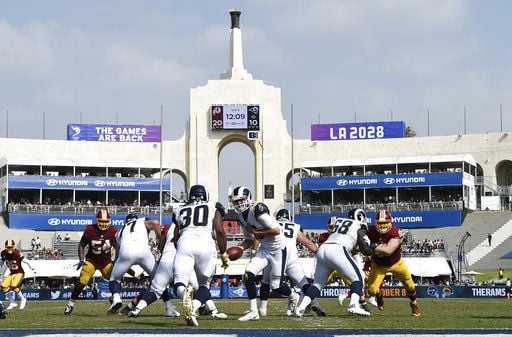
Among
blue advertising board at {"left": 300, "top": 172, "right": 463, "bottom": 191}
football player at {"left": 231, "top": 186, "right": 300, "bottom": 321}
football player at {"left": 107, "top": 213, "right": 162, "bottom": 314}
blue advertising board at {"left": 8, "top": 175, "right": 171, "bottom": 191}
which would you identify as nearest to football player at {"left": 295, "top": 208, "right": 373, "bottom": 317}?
football player at {"left": 231, "top": 186, "right": 300, "bottom": 321}

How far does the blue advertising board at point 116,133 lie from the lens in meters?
83.5

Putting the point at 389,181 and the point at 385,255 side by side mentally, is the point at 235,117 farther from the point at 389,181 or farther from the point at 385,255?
the point at 385,255

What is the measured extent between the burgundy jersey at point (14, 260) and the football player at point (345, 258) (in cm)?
1187

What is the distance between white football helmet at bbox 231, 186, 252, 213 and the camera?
60.8 ft

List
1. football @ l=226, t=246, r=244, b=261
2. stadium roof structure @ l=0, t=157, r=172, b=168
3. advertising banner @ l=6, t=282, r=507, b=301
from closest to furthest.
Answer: football @ l=226, t=246, r=244, b=261, advertising banner @ l=6, t=282, r=507, b=301, stadium roof structure @ l=0, t=157, r=172, b=168

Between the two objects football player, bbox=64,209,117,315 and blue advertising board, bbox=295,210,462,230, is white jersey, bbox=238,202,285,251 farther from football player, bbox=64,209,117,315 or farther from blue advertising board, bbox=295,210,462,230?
blue advertising board, bbox=295,210,462,230

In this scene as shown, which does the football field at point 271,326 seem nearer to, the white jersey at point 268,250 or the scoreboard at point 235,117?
the white jersey at point 268,250

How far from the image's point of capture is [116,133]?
8412 cm

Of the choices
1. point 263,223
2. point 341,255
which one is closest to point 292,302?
point 341,255

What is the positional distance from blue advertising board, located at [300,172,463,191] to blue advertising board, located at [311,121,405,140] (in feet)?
18.2

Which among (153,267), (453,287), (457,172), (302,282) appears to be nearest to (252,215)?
(302,282)

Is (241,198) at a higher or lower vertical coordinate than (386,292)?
higher

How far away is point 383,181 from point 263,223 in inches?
2340

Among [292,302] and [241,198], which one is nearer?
[241,198]
